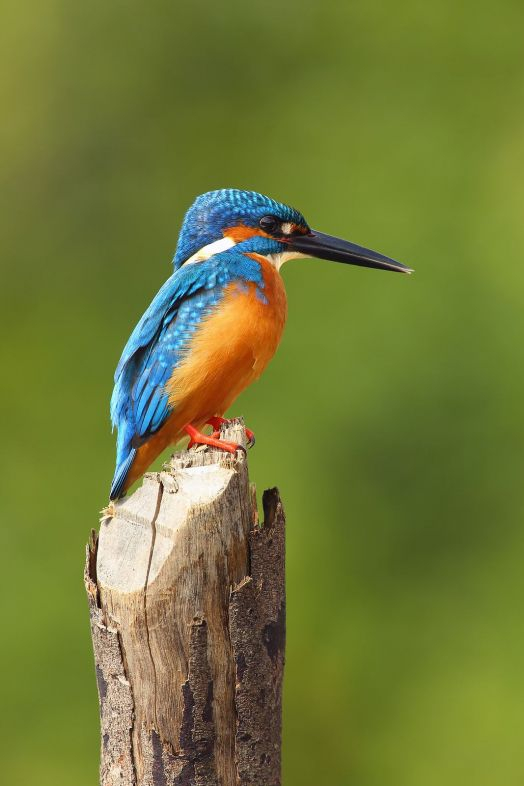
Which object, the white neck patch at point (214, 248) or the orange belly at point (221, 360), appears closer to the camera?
the orange belly at point (221, 360)

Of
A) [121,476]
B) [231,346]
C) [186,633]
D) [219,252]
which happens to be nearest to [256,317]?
[231,346]

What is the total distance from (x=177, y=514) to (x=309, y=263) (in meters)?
3.39

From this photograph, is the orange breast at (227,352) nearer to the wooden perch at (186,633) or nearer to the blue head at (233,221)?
the blue head at (233,221)

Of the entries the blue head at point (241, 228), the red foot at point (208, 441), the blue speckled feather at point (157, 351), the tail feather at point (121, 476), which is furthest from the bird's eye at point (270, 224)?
the tail feather at point (121, 476)

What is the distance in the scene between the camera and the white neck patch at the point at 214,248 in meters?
3.08

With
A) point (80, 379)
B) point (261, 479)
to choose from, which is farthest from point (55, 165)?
point (261, 479)

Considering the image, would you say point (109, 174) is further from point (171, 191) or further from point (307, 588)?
point (307, 588)

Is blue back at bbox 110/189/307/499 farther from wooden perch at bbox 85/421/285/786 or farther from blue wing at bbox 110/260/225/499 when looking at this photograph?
wooden perch at bbox 85/421/285/786

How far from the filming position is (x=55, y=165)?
6.11 meters

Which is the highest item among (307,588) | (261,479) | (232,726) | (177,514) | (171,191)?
(171,191)

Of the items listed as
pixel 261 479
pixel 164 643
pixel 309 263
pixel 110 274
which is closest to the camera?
pixel 164 643

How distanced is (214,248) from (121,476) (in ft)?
2.44

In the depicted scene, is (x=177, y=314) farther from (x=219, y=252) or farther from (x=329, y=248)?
(x=329, y=248)

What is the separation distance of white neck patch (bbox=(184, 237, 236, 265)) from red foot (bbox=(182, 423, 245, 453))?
455mm
